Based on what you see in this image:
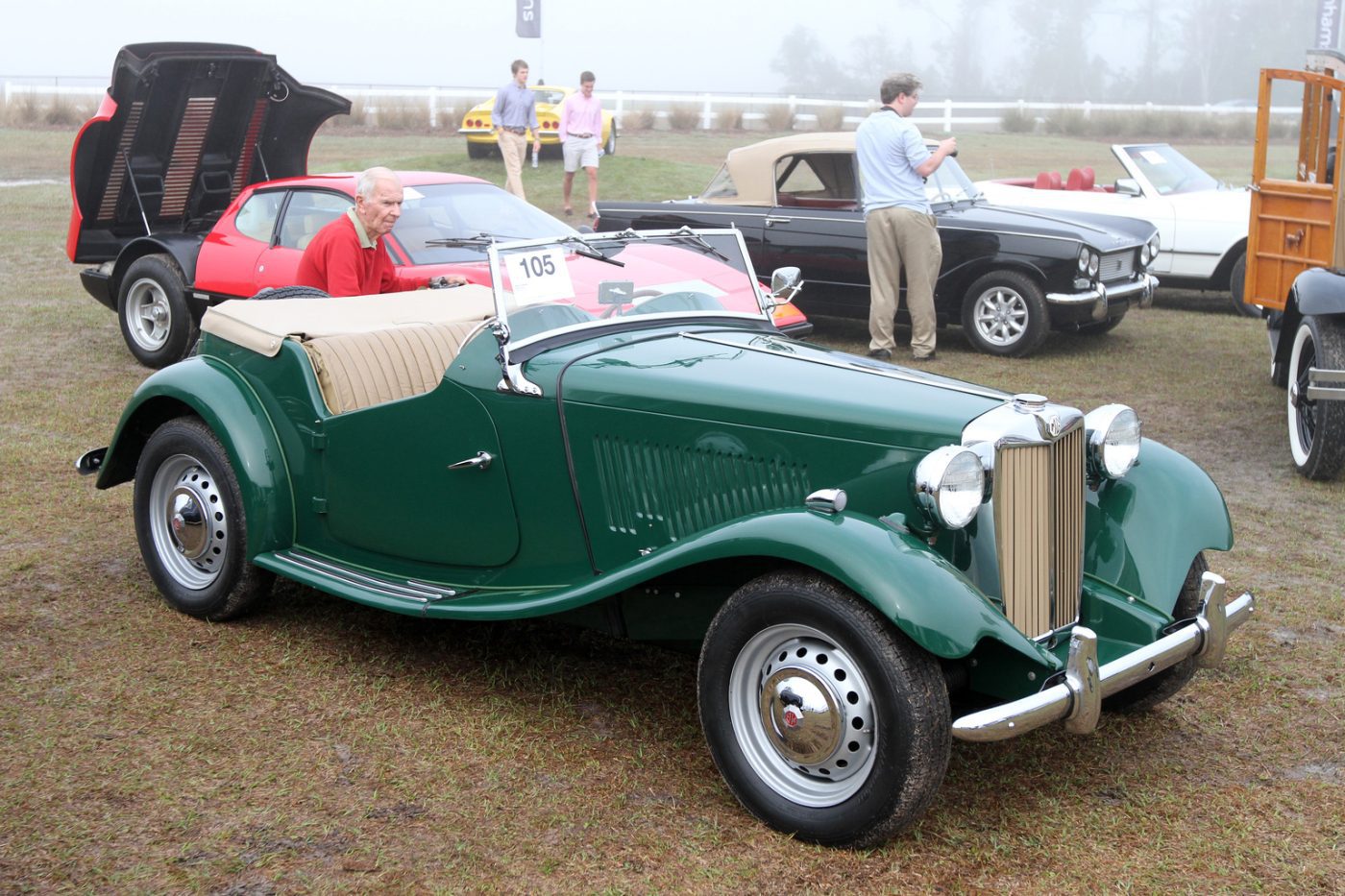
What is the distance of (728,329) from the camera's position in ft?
14.7

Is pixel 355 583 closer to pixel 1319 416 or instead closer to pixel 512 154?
pixel 1319 416

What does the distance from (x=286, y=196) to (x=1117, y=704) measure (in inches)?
264

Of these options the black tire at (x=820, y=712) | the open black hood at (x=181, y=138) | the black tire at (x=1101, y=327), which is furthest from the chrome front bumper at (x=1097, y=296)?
the black tire at (x=820, y=712)

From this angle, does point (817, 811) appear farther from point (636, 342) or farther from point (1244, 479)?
point (1244, 479)

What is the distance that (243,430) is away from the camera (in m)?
4.64

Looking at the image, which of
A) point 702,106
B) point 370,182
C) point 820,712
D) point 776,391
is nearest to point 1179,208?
point 370,182

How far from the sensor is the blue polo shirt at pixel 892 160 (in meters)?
9.29

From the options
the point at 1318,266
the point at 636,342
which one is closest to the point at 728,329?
the point at 636,342

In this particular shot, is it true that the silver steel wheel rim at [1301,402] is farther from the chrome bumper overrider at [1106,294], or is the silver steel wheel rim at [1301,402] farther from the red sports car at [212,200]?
the red sports car at [212,200]

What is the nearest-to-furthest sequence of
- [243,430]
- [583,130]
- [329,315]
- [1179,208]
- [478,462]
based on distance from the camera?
[478,462] < [243,430] < [329,315] < [1179,208] < [583,130]

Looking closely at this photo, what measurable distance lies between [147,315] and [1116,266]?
7425mm

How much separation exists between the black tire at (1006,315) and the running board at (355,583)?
6657mm

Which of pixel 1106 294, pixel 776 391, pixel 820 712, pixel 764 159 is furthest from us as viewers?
pixel 764 159

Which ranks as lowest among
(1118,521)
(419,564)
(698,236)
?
(419,564)
